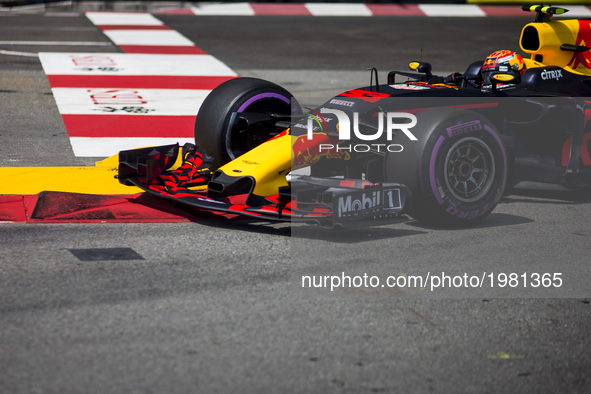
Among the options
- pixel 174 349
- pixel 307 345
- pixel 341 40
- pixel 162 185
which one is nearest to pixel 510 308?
pixel 307 345

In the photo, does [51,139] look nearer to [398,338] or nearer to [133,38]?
[398,338]

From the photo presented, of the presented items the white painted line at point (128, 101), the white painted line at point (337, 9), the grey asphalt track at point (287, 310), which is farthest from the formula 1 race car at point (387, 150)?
the white painted line at point (337, 9)

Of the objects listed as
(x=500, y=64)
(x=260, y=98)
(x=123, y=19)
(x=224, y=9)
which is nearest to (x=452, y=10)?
(x=224, y=9)

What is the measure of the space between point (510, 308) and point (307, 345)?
115cm

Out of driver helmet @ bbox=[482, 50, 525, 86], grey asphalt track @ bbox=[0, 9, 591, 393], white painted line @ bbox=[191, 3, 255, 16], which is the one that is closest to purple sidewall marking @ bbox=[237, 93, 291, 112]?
grey asphalt track @ bbox=[0, 9, 591, 393]

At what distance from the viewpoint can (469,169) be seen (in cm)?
578

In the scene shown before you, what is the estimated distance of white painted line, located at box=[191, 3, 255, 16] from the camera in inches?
731

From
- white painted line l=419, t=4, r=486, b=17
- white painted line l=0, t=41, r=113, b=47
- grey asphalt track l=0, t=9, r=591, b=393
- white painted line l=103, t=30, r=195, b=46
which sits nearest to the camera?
grey asphalt track l=0, t=9, r=591, b=393

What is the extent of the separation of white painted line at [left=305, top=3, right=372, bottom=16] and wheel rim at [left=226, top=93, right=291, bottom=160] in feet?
41.5

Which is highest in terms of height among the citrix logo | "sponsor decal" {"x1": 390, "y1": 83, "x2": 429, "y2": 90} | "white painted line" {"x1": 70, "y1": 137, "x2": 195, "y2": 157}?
"sponsor decal" {"x1": 390, "y1": 83, "x2": 429, "y2": 90}

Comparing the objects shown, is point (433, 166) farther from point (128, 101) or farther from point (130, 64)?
point (130, 64)

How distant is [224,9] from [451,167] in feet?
45.6

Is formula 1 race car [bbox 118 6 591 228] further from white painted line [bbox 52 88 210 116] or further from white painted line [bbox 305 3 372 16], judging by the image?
white painted line [bbox 305 3 372 16]

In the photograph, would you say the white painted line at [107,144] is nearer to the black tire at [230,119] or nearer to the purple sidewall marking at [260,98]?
the black tire at [230,119]
